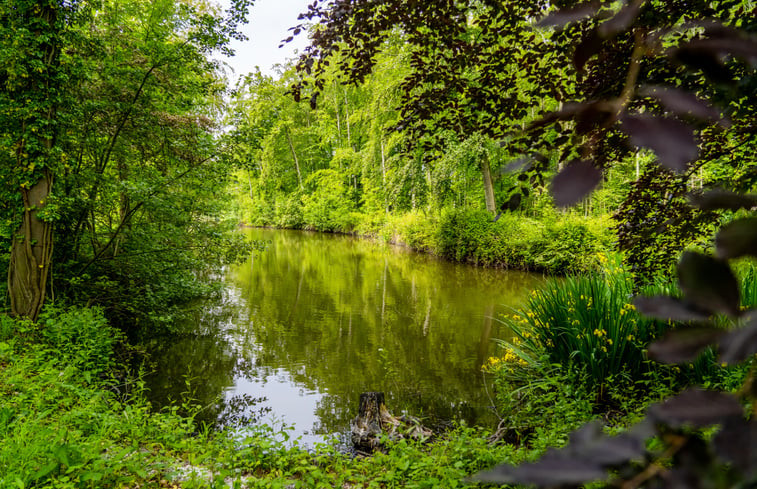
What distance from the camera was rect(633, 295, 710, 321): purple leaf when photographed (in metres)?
0.40

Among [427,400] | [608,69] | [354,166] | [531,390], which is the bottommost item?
[427,400]

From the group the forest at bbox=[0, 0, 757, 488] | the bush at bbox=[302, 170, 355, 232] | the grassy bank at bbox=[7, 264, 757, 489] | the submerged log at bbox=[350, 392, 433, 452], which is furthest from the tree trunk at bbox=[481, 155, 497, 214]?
the bush at bbox=[302, 170, 355, 232]

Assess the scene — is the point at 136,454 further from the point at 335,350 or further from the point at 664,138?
the point at 335,350

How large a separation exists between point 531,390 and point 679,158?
404cm

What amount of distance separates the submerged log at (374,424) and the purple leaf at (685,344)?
3685 millimetres

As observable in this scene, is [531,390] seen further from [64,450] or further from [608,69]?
[64,450]

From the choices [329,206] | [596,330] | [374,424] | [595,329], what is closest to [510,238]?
[595,329]

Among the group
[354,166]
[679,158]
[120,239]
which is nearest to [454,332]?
[120,239]

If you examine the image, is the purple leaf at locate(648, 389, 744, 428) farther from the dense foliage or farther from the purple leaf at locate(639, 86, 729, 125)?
the dense foliage

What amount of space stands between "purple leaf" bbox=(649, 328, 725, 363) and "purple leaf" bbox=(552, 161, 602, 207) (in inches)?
7.1

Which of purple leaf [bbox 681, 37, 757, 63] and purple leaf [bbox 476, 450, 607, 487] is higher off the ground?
purple leaf [bbox 681, 37, 757, 63]

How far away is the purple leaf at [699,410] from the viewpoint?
35 cm

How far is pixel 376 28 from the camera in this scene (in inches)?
103

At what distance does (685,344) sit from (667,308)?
4 centimetres
